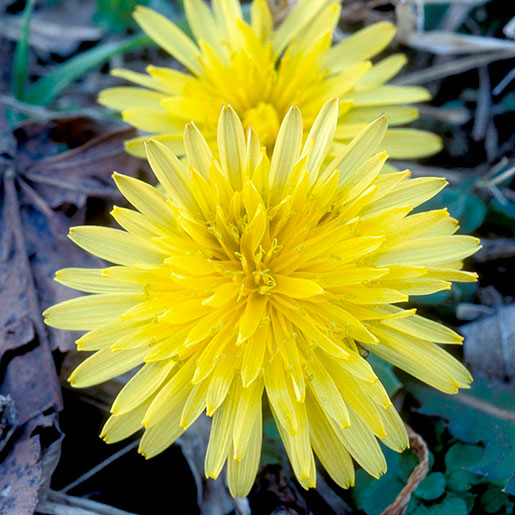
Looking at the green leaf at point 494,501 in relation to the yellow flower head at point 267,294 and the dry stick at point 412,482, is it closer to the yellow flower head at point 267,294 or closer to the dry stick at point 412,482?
the dry stick at point 412,482

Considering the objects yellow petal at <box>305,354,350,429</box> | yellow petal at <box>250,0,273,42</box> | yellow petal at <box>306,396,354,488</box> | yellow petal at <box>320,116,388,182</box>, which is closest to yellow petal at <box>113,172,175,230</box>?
yellow petal at <box>320,116,388,182</box>

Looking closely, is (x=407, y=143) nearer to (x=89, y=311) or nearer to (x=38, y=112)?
(x=89, y=311)

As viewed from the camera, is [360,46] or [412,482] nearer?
[412,482]

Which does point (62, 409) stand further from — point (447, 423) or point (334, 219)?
point (447, 423)

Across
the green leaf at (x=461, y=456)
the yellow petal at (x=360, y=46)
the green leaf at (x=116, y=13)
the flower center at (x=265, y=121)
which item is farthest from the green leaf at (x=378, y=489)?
the green leaf at (x=116, y=13)

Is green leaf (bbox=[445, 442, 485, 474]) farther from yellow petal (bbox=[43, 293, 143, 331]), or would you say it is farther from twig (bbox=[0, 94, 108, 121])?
twig (bbox=[0, 94, 108, 121])

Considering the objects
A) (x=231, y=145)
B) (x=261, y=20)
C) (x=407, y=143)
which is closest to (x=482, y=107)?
(x=407, y=143)

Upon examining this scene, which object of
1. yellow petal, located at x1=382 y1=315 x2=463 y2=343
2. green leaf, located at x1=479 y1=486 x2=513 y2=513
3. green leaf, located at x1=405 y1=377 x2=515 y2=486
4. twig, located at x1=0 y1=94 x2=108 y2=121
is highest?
twig, located at x1=0 y1=94 x2=108 y2=121
